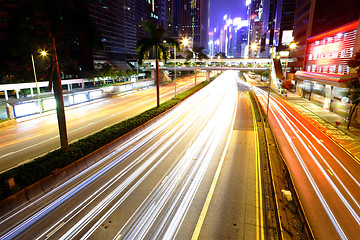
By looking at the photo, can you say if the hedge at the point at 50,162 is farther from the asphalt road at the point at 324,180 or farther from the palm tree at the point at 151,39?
the asphalt road at the point at 324,180

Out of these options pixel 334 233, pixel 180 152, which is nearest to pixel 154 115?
pixel 180 152

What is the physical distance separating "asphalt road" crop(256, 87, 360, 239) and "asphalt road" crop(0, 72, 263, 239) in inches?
107

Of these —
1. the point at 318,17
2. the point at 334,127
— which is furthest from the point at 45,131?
the point at 318,17

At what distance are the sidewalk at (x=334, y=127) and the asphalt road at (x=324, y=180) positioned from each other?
82 centimetres

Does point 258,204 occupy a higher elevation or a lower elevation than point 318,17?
lower

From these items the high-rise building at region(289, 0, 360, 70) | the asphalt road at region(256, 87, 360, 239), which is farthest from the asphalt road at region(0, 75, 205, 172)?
the high-rise building at region(289, 0, 360, 70)

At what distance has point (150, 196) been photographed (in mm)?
10766

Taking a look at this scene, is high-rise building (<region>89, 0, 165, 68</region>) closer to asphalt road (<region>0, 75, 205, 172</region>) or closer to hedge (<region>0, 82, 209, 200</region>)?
asphalt road (<region>0, 75, 205, 172</region>)

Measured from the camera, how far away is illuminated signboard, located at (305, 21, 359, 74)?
2999cm

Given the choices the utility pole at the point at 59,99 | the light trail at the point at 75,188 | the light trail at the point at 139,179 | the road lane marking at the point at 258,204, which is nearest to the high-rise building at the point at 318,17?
the light trail at the point at 139,179

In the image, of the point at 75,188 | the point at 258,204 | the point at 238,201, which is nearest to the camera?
the point at 258,204

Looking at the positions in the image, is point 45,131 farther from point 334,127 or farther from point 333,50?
point 333,50

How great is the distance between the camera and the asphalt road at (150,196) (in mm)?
8547

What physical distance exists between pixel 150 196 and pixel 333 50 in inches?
1553
